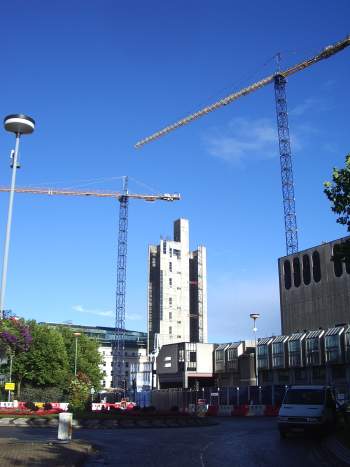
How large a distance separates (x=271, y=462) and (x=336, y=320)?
6763 cm

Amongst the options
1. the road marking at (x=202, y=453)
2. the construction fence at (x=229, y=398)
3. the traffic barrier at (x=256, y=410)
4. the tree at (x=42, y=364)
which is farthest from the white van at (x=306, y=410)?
the tree at (x=42, y=364)

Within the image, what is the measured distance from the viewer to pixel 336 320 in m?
78.9

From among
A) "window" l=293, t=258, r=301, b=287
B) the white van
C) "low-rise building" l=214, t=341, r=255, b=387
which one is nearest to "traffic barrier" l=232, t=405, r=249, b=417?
the white van

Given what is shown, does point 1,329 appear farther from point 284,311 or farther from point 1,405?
point 284,311

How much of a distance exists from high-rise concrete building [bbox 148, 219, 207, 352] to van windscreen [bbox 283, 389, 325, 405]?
129 meters

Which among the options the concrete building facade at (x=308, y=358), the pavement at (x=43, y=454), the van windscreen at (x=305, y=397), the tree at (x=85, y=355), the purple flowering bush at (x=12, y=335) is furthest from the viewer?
the tree at (x=85, y=355)

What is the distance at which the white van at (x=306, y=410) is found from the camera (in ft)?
69.2

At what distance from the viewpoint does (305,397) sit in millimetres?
22469

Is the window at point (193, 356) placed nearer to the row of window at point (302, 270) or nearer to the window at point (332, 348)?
the row of window at point (302, 270)

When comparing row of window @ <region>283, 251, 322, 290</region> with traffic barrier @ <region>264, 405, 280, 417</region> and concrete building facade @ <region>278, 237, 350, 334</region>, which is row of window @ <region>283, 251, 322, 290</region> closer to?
concrete building facade @ <region>278, 237, 350, 334</region>

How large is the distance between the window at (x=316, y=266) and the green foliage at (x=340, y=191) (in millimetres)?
69092

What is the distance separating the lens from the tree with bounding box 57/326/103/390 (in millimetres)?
80000

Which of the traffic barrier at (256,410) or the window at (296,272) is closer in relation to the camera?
the traffic barrier at (256,410)

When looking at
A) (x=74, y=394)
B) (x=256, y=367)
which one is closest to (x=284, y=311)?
(x=256, y=367)
